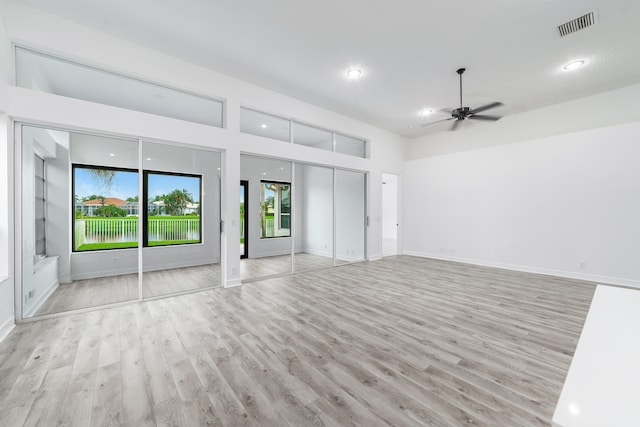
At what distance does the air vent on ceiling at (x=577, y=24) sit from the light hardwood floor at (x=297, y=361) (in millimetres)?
3482

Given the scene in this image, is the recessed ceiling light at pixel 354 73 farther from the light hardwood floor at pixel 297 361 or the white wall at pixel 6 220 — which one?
the white wall at pixel 6 220

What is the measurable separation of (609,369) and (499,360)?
1.85 metres

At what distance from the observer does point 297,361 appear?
7.31 ft

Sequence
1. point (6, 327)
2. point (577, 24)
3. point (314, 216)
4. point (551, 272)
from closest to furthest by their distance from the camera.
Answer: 1. point (6, 327)
2. point (577, 24)
3. point (551, 272)
4. point (314, 216)

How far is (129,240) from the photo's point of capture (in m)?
3.74

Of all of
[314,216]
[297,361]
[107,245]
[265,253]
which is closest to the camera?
[297,361]

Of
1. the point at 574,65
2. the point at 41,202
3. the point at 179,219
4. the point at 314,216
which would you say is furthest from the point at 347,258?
the point at 41,202

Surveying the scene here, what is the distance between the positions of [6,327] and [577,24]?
23.4ft

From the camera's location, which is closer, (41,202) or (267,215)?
(41,202)

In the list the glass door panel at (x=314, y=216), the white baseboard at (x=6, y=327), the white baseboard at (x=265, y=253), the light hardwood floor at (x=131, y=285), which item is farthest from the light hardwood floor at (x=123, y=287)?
the glass door panel at (x=314, y=216)

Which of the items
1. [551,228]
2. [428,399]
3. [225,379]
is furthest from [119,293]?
[551,228]

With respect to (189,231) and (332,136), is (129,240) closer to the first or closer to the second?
(189,231)

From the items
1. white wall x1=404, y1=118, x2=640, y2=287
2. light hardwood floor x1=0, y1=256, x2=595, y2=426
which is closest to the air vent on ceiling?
white wall x1=404, y1=118, x2=640, y2=287

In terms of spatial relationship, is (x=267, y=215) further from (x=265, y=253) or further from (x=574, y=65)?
(x=574, y=65)
